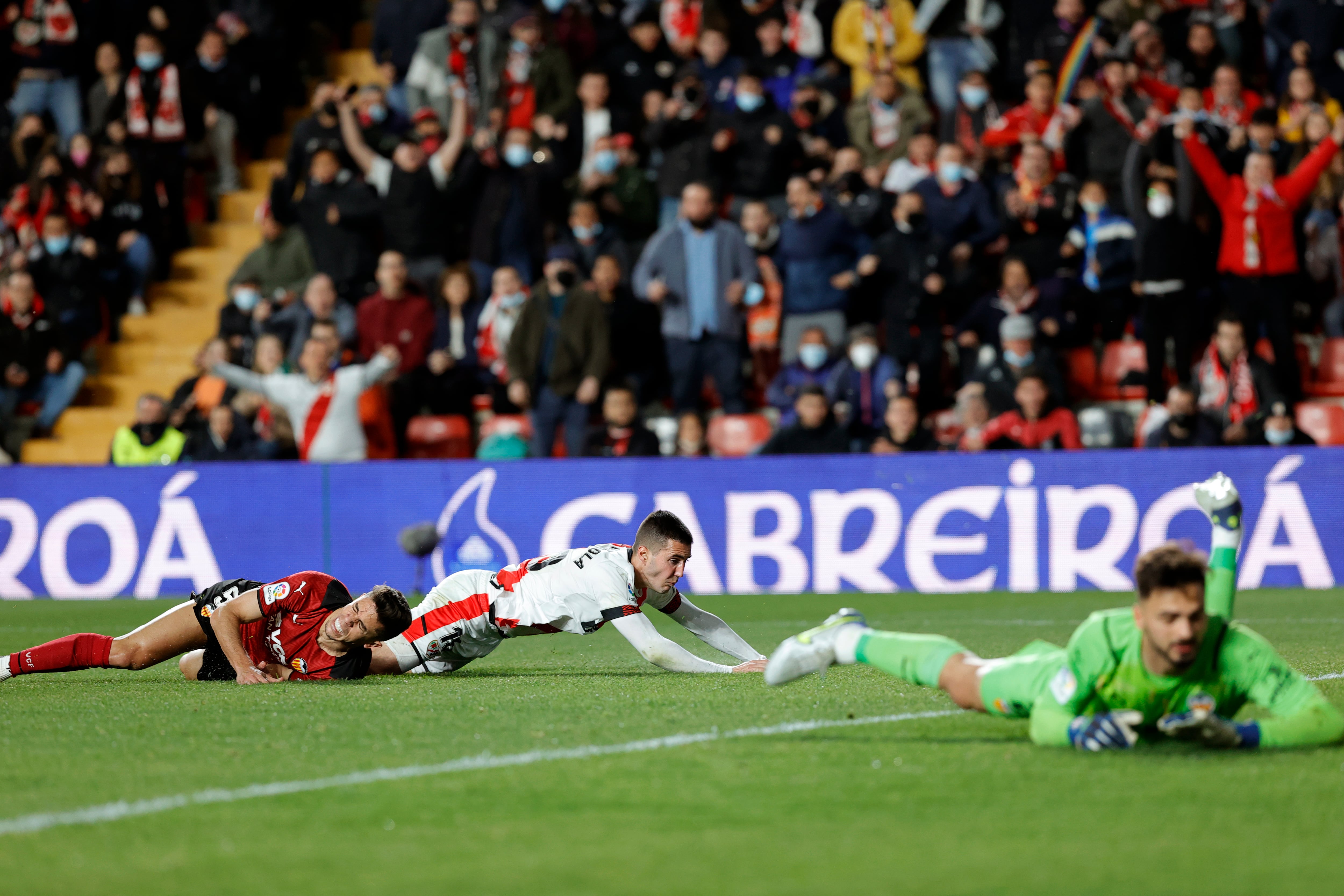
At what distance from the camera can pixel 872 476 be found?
14.2 meters

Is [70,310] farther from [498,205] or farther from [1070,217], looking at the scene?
[1070,217]

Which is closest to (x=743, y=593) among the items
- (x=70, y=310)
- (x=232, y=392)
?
(x=232, y=392)

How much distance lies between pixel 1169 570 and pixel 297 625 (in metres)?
4.64

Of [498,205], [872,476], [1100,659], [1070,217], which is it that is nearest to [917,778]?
[1100,659]

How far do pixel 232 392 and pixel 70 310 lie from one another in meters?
2.85

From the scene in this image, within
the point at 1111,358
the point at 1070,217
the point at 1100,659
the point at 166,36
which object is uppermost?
the point at 166,36

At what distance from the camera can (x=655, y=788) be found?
5137mm

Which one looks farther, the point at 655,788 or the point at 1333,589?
the point at 1333,589

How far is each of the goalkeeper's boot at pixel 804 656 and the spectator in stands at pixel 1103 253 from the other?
10.2 metres

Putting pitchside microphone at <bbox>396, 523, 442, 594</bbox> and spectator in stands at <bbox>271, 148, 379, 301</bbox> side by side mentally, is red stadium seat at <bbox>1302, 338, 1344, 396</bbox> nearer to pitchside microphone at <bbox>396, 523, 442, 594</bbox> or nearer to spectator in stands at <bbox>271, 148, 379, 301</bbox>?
pitchside microphone at <bbox>396, 523, 442, 594</bbox>

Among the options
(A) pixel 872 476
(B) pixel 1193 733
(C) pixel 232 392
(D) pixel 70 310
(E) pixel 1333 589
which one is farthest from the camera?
(D) pixel 70 310

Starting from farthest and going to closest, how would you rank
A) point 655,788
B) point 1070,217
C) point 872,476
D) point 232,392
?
1. point 232,392
2. point 1070,217
3. point 872,476
4. point 655,788

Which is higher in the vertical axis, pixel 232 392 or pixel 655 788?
pixel 232 392

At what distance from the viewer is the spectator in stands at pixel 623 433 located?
15148 mm
